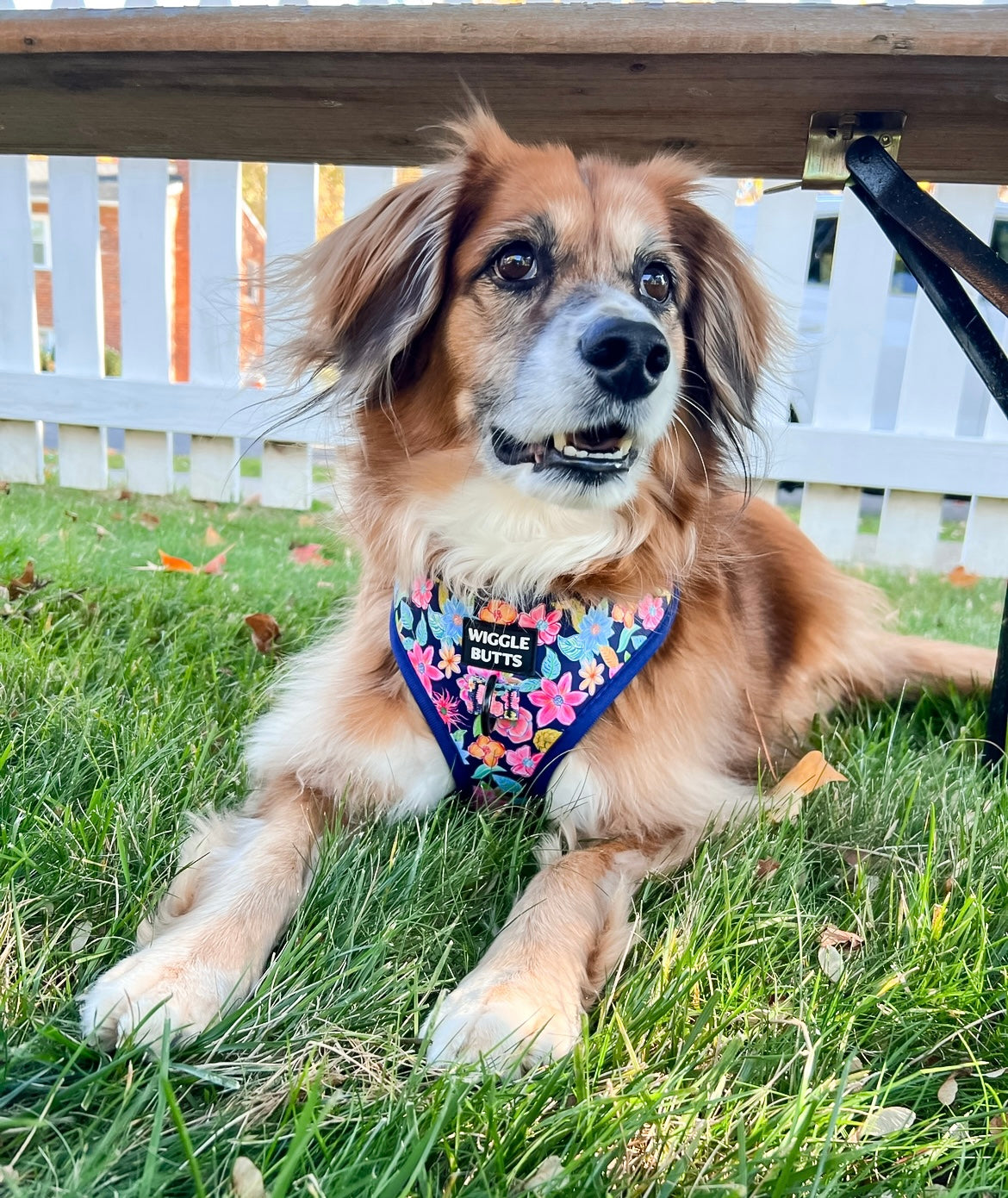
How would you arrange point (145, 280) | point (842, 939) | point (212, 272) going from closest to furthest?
1. point (842, 939)
2. point (212, 272)
3. point (145, 280)

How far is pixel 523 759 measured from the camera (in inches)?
73.4

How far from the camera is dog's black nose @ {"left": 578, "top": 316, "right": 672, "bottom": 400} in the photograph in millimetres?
1700

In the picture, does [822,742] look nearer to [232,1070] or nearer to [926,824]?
[926,824]

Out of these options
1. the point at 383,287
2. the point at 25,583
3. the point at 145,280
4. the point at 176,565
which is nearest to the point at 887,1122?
the point at 383,287

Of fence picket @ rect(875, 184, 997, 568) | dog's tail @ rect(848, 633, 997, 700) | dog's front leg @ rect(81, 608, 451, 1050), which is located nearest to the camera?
dog's front leg @ rect(81, 608, 451, 1050)

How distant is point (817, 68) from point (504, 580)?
1073 millimetres

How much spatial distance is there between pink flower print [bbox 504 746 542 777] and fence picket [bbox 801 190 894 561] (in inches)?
127

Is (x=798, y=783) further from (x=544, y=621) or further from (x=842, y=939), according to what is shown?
(x=544, y=621)

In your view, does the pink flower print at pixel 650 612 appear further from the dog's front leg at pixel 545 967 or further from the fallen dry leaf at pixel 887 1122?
the fallen dry leaf at pixel 887 1122

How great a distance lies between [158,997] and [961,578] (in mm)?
4270

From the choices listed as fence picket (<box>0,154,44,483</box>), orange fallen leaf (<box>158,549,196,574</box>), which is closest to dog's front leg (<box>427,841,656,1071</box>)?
orange fallen leaf (<box>158,549,196,574</box>)

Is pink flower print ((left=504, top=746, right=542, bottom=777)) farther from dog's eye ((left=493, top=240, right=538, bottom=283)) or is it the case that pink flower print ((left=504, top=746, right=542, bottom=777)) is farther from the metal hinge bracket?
the metal hinge bracket

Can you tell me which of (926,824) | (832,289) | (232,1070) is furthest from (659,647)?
(832,289)

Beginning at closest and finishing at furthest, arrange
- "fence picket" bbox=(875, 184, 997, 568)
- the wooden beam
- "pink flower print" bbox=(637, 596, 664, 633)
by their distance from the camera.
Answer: the wooden beam < "pink flower print" bbox=(637, 596, 664, 633) < "fence picket" bbox=(875, 184, 997, 568)
